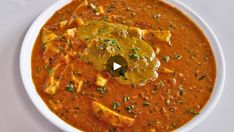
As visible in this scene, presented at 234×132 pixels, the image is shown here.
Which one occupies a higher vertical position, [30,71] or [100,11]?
[100,11]

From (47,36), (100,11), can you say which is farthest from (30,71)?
(100,11)

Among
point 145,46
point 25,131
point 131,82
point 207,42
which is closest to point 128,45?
point 145,46

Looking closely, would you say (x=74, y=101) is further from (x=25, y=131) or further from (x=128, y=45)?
(x=128, y=45)

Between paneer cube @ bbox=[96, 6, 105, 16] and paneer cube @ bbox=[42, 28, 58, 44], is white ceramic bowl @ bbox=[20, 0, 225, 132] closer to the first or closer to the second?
paneer cube @ bbox=[42, 28, 58, 44]

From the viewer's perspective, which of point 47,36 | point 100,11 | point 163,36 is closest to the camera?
point 47,36

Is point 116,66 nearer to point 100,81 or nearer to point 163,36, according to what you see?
point 100,81
